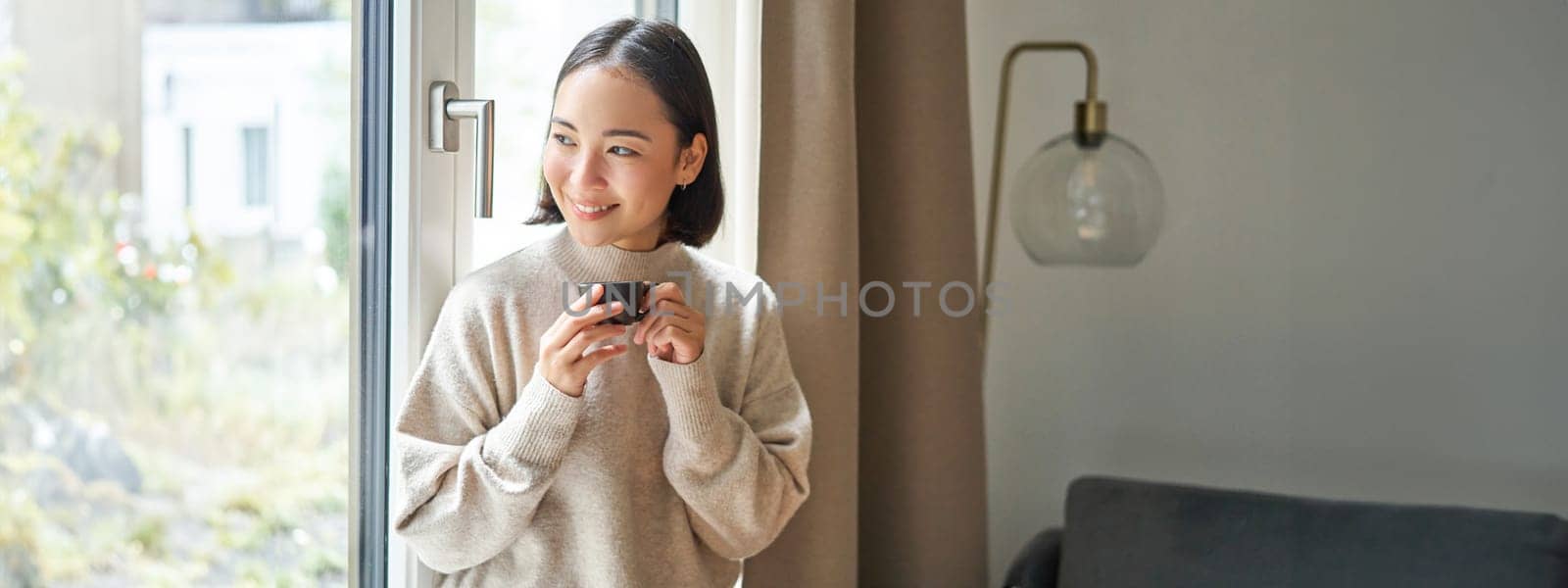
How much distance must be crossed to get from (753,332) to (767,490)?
15 centimetres

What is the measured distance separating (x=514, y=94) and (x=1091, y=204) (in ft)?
2.54

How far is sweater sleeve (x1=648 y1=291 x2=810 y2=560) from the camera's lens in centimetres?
105

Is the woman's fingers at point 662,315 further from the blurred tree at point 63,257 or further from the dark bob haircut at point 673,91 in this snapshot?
the blurred tree at point 63,257

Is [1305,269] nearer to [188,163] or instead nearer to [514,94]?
[514,94]

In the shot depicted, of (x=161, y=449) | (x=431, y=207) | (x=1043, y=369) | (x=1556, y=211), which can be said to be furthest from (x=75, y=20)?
(x=1556, y=211)

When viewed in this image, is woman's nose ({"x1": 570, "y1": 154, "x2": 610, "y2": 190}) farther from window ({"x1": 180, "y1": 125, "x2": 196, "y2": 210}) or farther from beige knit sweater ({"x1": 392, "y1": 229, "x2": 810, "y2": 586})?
window ({"x1": 180, "y1": 125, "x2": 196, "y2": 210})

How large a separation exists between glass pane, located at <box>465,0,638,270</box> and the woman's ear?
0.45 feet

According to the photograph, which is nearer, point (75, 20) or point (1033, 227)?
point (75, 20)

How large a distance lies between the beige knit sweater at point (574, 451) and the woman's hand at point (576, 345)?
0.01 meters

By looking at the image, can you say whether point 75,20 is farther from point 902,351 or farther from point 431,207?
point 902,351

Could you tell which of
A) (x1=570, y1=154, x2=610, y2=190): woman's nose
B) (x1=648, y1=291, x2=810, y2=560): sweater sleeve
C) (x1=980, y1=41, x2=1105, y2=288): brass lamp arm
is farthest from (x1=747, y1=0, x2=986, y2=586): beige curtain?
(x1=570, y1=154, x2=610, y2=190): woman's nose

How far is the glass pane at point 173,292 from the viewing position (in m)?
0.71

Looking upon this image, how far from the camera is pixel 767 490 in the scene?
113 centimetres

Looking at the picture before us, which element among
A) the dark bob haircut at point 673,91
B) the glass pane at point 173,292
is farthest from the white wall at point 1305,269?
the glass pane at point 173,292
